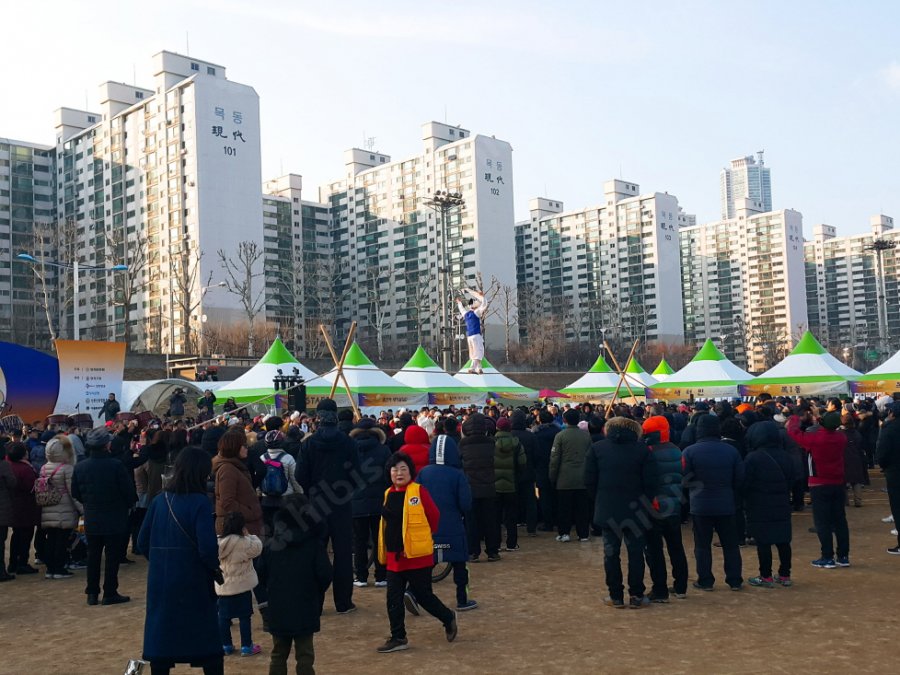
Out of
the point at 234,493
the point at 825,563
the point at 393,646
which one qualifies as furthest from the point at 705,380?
the point at 234,493

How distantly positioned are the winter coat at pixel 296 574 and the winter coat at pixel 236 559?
1.86ft

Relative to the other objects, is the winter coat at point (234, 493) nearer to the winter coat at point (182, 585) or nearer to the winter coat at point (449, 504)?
the winter coat at point (449, 504)

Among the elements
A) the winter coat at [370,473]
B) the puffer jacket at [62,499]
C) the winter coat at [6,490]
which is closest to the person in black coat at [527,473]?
the winter coat at [370,473]

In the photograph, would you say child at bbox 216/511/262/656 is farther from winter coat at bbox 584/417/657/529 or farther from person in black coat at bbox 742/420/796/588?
person in black coat at bbox 742/420/796/588

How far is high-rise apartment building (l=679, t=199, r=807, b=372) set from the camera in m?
134

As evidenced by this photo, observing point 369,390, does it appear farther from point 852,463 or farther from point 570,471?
point 852,463

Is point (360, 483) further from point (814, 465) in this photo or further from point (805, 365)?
point (805, 365)

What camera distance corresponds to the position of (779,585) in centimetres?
835

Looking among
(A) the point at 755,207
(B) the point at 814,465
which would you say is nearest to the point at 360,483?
(B) the point at 814,465

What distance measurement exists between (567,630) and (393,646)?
4.82ft

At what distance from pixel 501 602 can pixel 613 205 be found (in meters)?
122

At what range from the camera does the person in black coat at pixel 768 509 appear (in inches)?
324

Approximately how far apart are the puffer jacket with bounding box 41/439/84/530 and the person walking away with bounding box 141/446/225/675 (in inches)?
209

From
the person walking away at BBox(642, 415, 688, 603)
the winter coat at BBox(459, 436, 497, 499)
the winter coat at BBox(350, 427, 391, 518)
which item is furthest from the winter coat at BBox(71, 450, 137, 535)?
the person walking away at BBox(642, 415, 688, 603)
